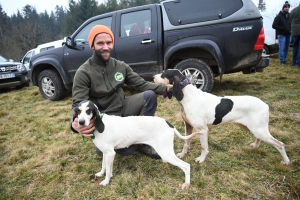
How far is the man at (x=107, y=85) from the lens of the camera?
237 centimetres

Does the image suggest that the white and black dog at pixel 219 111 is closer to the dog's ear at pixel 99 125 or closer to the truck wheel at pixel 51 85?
the dog's ear at pixel 99 125

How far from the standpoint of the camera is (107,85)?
2.54 metres

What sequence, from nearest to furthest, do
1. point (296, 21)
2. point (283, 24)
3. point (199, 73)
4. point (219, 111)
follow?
point (219, 111), point (199, 73), point (296, 21), point (283, 24)

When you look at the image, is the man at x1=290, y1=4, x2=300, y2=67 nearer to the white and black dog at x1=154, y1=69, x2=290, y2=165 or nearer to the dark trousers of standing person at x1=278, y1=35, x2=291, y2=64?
the dark trousers of standing person at x1=278, y1=35, x2=291, y2=64

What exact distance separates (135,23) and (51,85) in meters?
3.01

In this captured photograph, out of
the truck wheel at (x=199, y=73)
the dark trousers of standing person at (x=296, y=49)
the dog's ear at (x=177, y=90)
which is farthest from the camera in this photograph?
the dark trousers of standing person at (x=296, y=49)

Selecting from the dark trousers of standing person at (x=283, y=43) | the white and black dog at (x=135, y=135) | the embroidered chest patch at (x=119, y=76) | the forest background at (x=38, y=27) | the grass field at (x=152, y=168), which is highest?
the forest background at (x=38, y=27)

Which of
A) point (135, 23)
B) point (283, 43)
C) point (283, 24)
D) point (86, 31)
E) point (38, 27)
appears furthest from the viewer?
point (38, 27)

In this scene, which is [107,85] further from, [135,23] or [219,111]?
[135,23]

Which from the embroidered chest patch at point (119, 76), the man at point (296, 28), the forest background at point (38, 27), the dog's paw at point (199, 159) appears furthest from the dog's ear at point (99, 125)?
the forest background at point (38, 27)

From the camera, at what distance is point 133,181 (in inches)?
84.8

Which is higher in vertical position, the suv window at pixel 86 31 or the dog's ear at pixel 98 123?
the suv window at pixel 86 31

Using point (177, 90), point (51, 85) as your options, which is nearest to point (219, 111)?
point (177, 90)

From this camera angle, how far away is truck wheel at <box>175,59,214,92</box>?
165 inches
